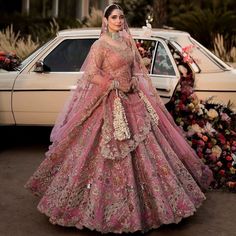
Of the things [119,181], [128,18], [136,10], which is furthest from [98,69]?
[136,10]

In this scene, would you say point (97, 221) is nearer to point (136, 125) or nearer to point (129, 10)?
point (136, 125)

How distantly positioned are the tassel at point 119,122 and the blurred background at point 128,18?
6966 mm

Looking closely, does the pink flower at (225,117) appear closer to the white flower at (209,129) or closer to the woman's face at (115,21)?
the white flower at (209,129)

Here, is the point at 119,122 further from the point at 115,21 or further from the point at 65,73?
the point at 65,73

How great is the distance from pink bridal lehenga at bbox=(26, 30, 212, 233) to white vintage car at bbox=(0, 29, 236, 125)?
6.80 feet

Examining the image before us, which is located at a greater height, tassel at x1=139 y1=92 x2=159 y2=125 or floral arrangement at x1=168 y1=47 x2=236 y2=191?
tassel at x1=139 y1=92 x2=159 y2=125

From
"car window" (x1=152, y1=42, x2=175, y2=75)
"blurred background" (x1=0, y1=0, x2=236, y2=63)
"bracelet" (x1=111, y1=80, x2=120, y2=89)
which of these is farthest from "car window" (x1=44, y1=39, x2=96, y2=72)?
"blurred background" (x1=0, y1=0, x2=236, y2=63)

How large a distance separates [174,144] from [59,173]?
106 cm

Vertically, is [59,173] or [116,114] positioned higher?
[116,114]

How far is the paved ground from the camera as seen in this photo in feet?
15.1

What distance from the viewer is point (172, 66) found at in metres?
6.86

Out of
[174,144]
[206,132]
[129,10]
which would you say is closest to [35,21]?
[129,10]

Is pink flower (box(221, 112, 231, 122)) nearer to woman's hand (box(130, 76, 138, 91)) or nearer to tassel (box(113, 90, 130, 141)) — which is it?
woman's hand (box(130, 76, 138, 91))

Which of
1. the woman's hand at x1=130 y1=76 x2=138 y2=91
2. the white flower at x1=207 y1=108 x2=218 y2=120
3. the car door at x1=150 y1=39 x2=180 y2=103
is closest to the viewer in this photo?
the woman's hand at x1=130 y1=76 x2=138 y2=91
